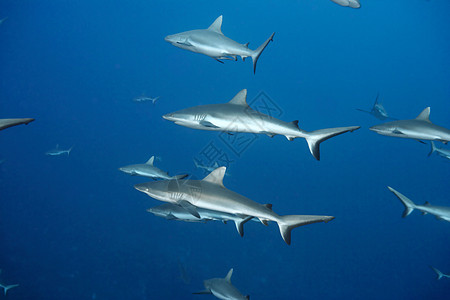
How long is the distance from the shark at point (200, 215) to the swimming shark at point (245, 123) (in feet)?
4.64

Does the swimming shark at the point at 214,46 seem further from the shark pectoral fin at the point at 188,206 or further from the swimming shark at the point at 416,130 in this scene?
the swimming shark at the point at 416,130

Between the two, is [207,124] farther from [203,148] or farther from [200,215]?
[203,148]

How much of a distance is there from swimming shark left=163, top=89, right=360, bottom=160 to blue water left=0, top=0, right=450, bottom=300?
7505mm

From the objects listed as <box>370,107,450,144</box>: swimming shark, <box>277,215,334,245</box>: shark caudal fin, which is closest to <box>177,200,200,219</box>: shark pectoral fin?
<box>277,215,334,245</box>: shark caudal fin

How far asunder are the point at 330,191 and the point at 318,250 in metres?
15.3

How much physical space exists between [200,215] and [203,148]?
26622 mm

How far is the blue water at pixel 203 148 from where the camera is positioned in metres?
14.2

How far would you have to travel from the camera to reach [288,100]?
49344 millimetres

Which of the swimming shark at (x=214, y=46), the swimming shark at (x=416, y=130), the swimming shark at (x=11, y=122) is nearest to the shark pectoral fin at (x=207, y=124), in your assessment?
the swimming shark at (x=214, y=46)

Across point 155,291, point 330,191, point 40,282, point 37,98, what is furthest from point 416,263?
point 37,98

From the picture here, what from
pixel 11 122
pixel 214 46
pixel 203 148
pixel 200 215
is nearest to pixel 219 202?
pixel 200 215

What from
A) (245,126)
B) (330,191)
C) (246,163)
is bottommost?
(330,191)

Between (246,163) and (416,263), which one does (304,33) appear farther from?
(416,263)

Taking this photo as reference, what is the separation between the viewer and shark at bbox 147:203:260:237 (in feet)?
12.7
